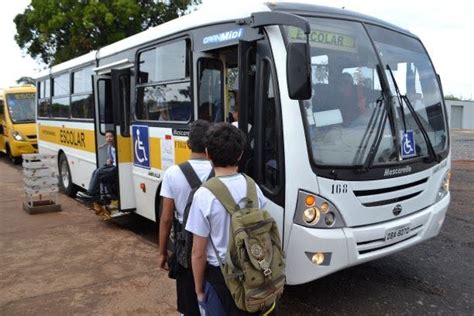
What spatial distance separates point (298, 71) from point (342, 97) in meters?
0.74

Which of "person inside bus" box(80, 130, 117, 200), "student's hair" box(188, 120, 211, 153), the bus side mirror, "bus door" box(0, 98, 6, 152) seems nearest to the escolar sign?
the bus side mirror

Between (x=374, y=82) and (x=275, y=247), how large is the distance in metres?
2.27

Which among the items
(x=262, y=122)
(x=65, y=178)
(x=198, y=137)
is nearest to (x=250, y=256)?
(x=198, y=137)

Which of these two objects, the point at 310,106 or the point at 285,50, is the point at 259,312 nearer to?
the point at 310,106

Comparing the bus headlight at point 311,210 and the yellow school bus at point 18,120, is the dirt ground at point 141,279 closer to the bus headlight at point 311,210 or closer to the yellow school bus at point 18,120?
the bus headlight at point 311,210

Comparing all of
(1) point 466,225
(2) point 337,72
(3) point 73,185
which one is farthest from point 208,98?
(3) point 73,185

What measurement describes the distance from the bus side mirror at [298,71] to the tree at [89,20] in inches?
659

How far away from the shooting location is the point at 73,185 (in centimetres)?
996

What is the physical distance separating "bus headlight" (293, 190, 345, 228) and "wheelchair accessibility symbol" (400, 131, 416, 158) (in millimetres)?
995

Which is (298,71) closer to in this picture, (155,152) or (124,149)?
(155,152)

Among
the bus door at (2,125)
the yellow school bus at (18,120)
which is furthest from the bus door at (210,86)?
the bus door at (2,125)

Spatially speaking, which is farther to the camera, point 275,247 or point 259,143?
point 259,143

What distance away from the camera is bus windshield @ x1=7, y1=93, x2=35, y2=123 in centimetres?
1566

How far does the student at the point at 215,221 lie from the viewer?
2.45m
